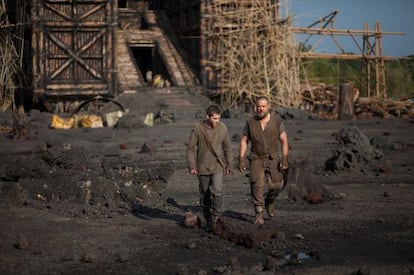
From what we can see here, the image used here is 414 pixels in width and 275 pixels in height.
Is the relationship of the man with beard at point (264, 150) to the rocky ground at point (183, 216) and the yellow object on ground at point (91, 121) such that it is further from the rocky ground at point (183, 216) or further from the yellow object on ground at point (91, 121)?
the yellow object on ground at point (91, 121)

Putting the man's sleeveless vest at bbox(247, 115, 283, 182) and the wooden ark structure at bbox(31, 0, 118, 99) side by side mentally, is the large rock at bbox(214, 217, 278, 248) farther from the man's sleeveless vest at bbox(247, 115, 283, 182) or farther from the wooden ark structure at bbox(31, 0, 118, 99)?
the wooden ark structure at bbox(31, 0, 118, 99)

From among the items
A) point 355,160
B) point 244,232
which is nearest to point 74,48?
point 355,160

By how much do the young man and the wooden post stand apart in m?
15.3

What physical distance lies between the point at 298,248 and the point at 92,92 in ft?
56.0

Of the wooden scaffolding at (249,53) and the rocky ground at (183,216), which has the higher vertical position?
the wooden scaffolding at (249,53)

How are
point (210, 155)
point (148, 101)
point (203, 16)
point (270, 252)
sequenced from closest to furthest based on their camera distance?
point (270, 252), point (210, 155), point (148, 101), point (203, 16)

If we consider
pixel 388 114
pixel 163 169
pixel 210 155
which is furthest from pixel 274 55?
pixel 210 155

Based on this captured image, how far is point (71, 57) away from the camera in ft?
76.3

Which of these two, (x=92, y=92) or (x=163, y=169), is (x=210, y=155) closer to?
(x=163, y=169)

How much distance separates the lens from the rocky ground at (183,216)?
6.61 meters

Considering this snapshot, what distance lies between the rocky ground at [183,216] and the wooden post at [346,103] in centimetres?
719

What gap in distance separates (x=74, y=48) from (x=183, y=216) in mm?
15388

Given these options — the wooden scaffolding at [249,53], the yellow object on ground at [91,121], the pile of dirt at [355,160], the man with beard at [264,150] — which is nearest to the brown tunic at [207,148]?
the man with beard at [264,150]

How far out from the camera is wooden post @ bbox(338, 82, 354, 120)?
75.2 feet
